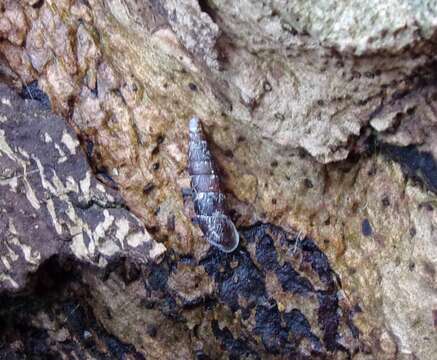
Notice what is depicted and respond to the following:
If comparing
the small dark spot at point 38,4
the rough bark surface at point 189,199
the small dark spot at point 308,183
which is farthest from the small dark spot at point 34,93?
the small dark spot at point 308,183

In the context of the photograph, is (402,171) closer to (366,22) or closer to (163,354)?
(366,22)

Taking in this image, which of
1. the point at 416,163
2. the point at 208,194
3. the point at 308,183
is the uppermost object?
the point at 416,163

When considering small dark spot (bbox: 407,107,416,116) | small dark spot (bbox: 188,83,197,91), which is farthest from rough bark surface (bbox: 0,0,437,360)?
small dark spot (bbox: 407,107,416,116)

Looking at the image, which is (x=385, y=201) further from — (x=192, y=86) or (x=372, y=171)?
(x=192, y=86)

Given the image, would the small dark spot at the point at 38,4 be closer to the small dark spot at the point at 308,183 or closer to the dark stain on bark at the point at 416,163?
the small dark spot at the point at 308,183

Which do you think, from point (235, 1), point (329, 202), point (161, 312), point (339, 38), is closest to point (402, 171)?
point (329, 202)

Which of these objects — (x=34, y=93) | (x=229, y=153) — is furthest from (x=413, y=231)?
(x=34, y=93)
